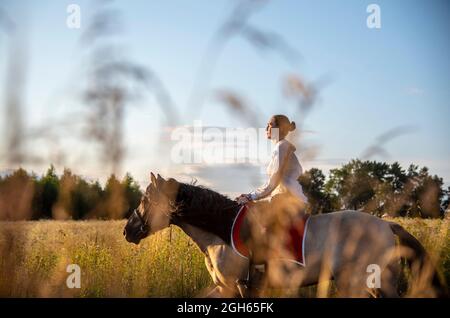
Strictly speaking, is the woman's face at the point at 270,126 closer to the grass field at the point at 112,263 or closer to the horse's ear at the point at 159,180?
the horse's ear at the point at 159,180

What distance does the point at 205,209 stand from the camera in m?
5.66

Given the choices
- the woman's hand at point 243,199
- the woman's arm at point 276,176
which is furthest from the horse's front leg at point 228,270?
the woman's arm at point 276,176

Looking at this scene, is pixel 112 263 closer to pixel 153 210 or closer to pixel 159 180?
pixel 153 210

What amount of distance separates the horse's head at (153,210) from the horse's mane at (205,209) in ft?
0.28

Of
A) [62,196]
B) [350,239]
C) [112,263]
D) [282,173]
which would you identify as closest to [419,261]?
[350,239]

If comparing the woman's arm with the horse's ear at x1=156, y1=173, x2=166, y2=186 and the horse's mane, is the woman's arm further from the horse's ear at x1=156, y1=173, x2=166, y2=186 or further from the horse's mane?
the horse's ear at x1=156, y1=173, x2=166, y2=186

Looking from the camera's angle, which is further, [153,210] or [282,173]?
[153,210]

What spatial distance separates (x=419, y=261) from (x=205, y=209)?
2.43 meters

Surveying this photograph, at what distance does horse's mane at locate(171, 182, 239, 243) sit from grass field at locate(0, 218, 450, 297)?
802 millimetres

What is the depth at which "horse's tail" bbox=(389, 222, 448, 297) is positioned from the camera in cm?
541

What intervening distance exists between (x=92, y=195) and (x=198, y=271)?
3.12 metres

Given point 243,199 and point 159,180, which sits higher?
point 159,180

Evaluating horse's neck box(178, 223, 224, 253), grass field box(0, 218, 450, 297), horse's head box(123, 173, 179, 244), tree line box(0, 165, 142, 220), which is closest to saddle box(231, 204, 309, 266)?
horse's neck box(178, 223, 224, 253)
